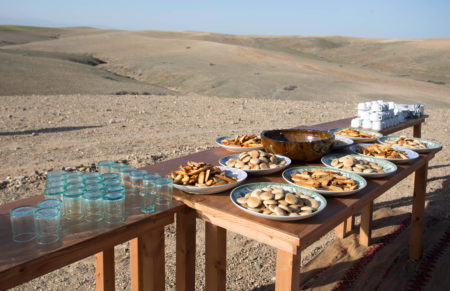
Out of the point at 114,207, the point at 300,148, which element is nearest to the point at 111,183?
the point at 114,207

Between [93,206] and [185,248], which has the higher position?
[93,206]

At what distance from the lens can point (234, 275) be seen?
3.43 m

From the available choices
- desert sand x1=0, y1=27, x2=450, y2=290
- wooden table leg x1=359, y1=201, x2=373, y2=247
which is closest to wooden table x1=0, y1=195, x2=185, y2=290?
desert sand x1=0, y1=27, x2=450, y2=290

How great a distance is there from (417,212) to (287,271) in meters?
2.38

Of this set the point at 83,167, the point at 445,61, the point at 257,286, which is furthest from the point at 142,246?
the point at 445,61

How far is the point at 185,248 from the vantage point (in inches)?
79.7

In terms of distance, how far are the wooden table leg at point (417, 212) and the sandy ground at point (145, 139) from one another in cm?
78

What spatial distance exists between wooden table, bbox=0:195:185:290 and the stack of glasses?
38mm

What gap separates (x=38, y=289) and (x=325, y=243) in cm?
261

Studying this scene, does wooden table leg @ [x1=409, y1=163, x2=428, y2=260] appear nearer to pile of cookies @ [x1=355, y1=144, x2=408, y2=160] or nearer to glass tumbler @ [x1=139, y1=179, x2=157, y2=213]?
pile of cookies @ [x1=355, y1=144, x2=408, y2=160]

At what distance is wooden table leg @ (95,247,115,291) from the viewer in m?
2.34

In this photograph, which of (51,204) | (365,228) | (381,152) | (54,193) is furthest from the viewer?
(365,228)

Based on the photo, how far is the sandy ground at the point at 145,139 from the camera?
352 centimetres

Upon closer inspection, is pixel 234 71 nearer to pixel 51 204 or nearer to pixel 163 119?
pixel 163 119
